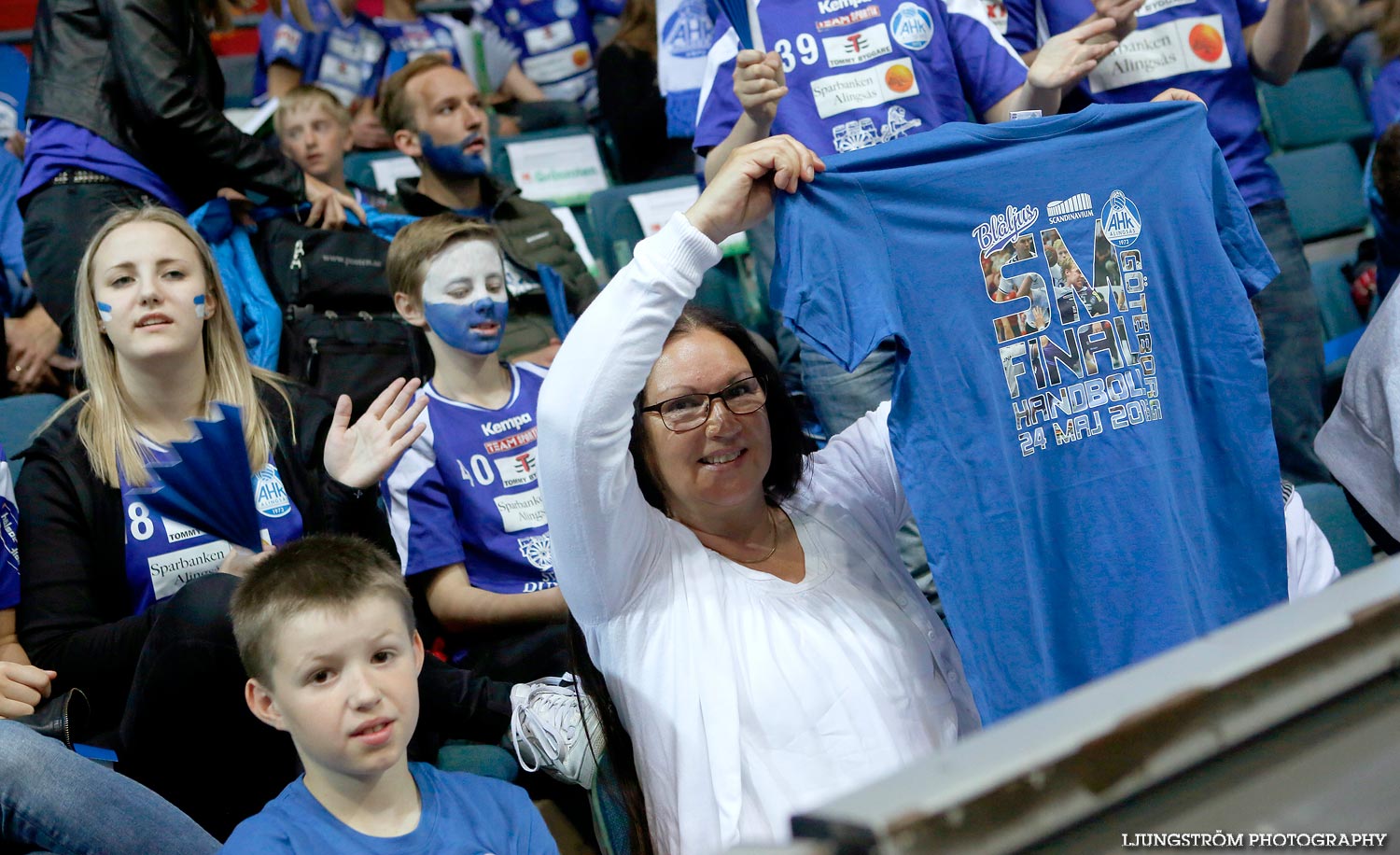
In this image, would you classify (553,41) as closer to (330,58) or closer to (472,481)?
(330,58)

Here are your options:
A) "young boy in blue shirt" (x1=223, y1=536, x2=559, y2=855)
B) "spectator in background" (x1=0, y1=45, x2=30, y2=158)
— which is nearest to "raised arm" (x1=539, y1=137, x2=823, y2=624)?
"young boy in blue shirt" (x1=223, y1=536, x2=559, y2=855)

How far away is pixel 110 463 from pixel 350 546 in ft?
2.32

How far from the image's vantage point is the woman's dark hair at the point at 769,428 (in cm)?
186

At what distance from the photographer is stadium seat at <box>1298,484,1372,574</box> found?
284 centimetres

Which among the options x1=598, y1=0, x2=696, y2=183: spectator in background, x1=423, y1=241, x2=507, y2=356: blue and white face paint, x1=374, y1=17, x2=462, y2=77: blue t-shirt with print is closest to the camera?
x1=423, y1=241, x2=507, y2=356: blue and white face paint

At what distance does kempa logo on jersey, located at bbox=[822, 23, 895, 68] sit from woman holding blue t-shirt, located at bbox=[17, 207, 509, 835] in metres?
1.21

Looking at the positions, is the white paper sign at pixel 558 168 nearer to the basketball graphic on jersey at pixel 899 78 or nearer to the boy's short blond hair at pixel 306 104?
the boy's short blond hair at pixel 306 104

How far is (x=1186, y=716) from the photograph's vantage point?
74 cm

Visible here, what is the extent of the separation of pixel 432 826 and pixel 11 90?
12.2 feet

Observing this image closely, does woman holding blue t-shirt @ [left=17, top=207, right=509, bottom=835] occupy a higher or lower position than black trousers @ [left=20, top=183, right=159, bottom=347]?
lower

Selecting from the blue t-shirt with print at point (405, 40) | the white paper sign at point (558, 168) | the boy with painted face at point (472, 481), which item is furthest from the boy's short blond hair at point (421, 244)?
the blue t-shirt with print at point (405, 40)

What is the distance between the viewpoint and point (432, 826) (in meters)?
1.65

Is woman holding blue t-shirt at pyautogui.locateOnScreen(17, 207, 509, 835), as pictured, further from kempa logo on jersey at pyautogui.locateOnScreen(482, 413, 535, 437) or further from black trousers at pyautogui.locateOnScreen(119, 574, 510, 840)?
kempa logo on jersey at pyautogui.locateOnScreen(482, 413, 535, 437)

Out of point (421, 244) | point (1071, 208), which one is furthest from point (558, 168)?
point (1071, 208)
